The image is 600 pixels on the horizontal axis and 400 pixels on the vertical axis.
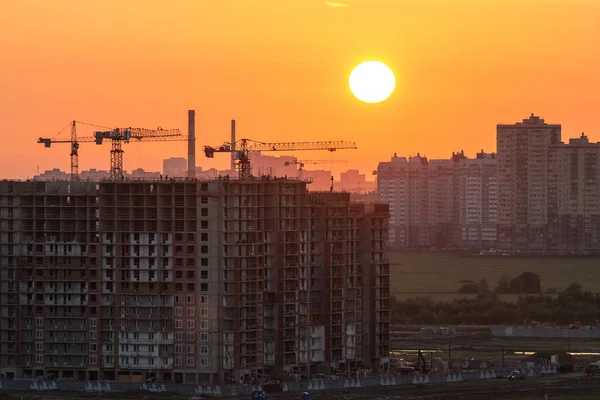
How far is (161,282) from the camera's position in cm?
11569

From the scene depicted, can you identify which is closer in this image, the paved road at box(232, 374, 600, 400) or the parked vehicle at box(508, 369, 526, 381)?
the paved road at box(232, 374, 600, 400)

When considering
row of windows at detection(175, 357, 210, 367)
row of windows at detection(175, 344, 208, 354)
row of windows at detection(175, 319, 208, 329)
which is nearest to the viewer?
row of windows at detection(175, 357, 210, 367)

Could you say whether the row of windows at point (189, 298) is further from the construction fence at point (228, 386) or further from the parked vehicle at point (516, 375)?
the parked vehicle at point (516, 375)

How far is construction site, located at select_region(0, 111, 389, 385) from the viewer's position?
115062 mm

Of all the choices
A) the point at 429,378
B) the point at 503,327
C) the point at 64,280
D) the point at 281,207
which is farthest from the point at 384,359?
the point at 503,327

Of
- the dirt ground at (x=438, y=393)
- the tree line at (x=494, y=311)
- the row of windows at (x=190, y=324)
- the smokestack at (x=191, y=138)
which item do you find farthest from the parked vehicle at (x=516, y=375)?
the smokestack at (x=191, y=138)

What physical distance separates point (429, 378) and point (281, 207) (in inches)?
602

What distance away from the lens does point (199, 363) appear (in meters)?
114

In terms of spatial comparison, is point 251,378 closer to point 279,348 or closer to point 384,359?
point 279,348

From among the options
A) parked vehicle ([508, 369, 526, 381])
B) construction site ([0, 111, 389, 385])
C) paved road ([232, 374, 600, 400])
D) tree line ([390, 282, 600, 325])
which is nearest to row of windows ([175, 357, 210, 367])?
construction site ([0, 111, 389, 385])

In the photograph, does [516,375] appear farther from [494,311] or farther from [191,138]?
[191,138]

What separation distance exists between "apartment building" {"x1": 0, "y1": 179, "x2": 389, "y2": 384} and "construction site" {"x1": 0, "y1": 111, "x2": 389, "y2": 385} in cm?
9

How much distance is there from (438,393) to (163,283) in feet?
63.4

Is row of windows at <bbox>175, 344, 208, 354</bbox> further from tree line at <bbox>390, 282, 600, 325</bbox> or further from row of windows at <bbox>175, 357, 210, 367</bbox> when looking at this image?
tree line at <bbox>390, 282, 600, 325</bbox>
